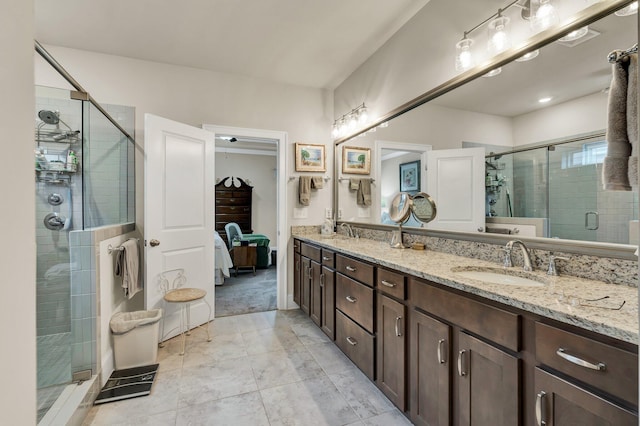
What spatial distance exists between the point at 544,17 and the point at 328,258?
2.00 meters

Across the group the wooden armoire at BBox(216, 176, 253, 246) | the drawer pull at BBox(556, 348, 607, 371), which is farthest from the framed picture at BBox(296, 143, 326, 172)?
the wooden armoire at BBox(216, 176, 253, 246)

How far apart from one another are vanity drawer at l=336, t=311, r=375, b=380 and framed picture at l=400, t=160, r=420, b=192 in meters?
1.15

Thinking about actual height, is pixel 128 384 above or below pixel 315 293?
below

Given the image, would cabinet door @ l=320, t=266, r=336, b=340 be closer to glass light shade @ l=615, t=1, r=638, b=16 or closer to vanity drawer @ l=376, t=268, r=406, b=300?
vanity drawer @ l=376, t=268, r=406, b=300

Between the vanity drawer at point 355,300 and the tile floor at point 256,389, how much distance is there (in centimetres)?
43

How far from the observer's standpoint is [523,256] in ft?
5.02

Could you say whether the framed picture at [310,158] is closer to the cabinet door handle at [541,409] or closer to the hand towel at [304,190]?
the hand towel at [304,190]

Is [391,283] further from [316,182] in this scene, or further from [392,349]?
[316,182]

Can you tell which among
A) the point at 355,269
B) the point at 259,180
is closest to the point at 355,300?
the point at 355,269

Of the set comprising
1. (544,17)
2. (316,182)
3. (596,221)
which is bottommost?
(596,221)

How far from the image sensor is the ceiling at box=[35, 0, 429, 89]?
2.26m

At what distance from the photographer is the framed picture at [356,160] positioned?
10.2 feet

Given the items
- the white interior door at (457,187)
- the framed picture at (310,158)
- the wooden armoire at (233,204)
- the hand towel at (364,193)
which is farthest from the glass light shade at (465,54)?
the wooden armoire at (233,204)

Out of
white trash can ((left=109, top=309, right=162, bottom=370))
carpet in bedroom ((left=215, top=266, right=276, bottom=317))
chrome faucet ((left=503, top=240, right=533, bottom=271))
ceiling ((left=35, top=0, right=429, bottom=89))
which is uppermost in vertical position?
ceiling ((left=35, top=0, right=429, bottom=89))
